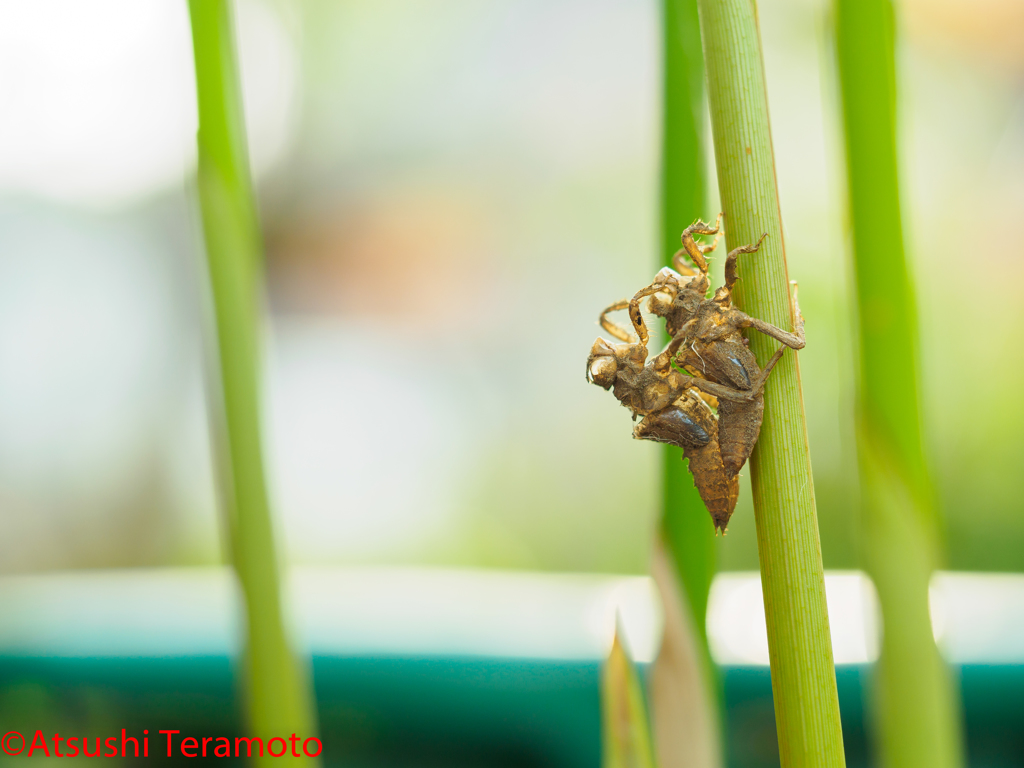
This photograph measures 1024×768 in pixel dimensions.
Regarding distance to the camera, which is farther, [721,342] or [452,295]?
[452,295]

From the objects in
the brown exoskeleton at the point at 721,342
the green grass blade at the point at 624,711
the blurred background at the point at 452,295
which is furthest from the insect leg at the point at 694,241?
the blurred background at the point at 452,295

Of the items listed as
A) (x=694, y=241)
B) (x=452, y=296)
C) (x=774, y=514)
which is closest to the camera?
(x=774, y=514)

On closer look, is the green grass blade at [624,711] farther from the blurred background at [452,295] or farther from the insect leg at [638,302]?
the blurred background at [452,295]

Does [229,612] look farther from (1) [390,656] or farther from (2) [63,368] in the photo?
(2) [63,368]

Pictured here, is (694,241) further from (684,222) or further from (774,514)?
(774,514)

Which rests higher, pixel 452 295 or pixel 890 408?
pixel 452 295

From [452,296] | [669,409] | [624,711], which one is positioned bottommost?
[624,711]

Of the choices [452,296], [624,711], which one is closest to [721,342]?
[624,711]
